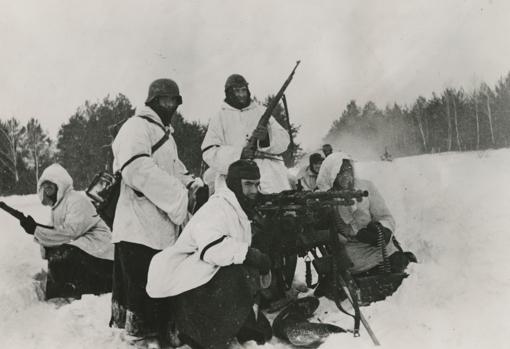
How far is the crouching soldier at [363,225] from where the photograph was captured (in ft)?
14.4

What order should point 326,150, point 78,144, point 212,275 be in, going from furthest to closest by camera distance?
point 78,144
point 326,150
point 212,275

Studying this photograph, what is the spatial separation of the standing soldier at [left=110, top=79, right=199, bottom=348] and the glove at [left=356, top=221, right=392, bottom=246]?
161 cm

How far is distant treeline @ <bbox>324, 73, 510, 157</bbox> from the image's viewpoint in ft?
17.4

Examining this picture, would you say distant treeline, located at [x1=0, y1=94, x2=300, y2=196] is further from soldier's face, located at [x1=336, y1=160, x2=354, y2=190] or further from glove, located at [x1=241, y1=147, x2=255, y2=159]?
soldier's face, located at [x1=336, y1=160, x2=354, y2=190]

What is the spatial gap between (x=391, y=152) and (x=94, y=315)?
17.4 feet

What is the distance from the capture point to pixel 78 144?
1447 cm

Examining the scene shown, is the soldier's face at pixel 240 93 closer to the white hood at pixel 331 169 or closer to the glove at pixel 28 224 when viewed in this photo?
the white hood at pixel 331 169

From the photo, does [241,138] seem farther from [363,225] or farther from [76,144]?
[76,144]

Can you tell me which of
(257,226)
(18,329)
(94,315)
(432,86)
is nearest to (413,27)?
(432,86)

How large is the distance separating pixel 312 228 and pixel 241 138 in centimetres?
129

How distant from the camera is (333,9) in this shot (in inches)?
201

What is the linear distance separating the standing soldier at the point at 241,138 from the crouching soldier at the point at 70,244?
1.56m

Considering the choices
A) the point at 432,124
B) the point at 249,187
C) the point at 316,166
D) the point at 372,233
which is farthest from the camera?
the point at 316,166

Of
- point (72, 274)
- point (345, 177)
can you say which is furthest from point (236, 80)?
point (72, 274)
